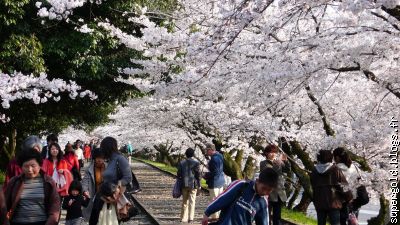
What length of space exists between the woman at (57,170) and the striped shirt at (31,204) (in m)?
4.07

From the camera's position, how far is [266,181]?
201 inches

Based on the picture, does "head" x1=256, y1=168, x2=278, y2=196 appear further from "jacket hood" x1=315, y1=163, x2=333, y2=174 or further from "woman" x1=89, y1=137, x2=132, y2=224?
"jacket hood" x1=315, y1=163, x2=333, y2=174

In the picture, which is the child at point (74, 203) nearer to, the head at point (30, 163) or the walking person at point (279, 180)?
the walking person at point (279, 180)

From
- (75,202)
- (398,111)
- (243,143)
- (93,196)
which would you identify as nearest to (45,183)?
(93,196)

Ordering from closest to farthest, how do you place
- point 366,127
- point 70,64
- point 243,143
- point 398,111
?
point 366,127
point 398,111
point 70,64
point 243,143

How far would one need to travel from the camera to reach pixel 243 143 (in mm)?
18016

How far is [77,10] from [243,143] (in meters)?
6.23

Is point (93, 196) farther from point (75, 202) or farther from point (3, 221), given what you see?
point (3, 221)

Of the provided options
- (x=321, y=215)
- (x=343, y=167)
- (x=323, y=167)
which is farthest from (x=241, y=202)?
(x=321, y=215)

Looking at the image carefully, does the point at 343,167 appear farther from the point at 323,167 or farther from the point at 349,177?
the point at 323,167

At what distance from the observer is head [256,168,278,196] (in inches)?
200

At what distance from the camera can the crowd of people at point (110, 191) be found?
524 cm

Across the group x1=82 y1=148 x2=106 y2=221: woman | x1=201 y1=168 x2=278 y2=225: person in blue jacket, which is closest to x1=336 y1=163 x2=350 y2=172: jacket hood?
x1=82 y1=148 x2=106 y2=221: woman

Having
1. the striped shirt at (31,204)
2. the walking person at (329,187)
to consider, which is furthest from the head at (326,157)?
the striped shirt at (31,204)
